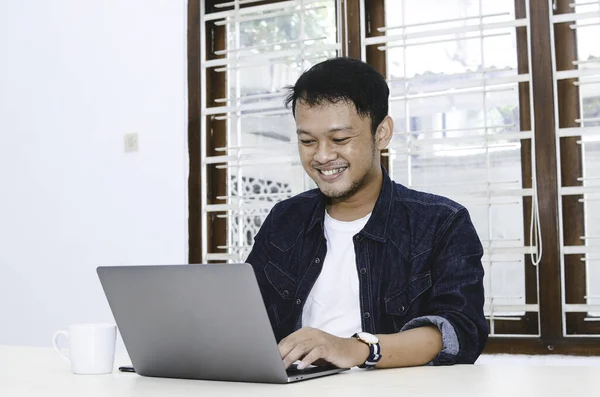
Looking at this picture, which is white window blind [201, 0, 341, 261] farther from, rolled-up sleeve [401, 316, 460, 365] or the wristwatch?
the wristwatch

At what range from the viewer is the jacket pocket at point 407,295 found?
5.38 ft

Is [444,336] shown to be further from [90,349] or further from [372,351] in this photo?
[90,349]

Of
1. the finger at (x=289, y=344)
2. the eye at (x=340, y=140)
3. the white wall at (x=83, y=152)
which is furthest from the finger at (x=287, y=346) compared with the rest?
the white wall at (x=83, y=152)

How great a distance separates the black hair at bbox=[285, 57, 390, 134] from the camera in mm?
1706

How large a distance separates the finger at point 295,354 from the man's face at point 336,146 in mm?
595

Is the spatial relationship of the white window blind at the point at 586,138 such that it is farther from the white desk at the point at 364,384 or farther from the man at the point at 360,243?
the white desk at the point at 364,384

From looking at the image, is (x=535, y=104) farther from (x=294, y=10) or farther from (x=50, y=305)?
(x=50, y=305)

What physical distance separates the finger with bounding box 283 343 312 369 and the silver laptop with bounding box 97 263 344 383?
0.09ft

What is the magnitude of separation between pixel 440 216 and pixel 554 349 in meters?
1.13

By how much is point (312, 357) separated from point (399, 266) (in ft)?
1.76

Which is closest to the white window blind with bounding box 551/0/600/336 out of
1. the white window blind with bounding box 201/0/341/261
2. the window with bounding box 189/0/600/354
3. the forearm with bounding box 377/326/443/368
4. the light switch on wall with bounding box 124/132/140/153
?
the window with bounding box 189/0/600/354

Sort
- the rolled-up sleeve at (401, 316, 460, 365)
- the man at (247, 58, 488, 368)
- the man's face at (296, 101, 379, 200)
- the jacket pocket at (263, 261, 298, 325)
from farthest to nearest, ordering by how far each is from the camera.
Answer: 1. the jacket pocket at (263, 261, 298, 325)
2. the man's face at (296, 101, 379, 200)
3. the man at (247, 58, 488, 368)
4. the rolled-up sleeve at (401, 316, 460, 365)

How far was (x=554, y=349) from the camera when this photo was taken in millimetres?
2551

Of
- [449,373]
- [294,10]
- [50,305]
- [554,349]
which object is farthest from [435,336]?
[50,305]
